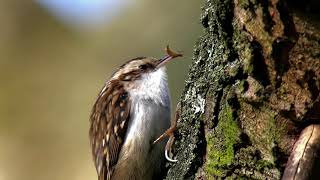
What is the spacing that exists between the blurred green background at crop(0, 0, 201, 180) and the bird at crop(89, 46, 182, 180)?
Result: 6.83ft

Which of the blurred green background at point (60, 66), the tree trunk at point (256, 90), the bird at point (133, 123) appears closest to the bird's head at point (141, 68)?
the bird at point (133, 123)

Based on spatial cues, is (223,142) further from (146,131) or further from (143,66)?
(143,66)

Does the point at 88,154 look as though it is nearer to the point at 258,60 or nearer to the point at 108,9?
the point at 108,9

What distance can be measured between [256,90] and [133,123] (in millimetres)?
1200

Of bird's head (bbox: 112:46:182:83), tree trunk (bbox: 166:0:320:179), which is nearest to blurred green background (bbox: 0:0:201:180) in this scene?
bird's head (bbox: 112:46:182:83)

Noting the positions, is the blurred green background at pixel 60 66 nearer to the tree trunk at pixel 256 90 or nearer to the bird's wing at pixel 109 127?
the bird's wing at pixel 109 127

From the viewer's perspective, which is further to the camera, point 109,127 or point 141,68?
point 141,68

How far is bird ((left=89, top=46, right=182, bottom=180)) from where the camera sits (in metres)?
2.76

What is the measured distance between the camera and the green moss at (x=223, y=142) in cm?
177

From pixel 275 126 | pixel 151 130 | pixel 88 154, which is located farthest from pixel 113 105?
pixel 88 154

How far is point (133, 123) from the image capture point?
9.32 ft

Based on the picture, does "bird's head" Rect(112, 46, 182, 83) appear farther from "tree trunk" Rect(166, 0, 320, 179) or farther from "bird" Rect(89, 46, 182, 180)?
"tree trunk" Rect(166, 0, 320, 179)

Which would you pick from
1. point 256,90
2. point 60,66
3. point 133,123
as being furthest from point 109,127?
point 60,66

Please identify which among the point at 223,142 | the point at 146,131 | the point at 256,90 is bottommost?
the point at 146,131
